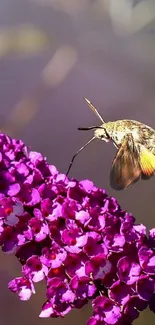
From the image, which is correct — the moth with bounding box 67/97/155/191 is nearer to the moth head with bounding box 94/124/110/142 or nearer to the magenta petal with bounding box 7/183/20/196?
the moth head with bounding box 94/124/110/142

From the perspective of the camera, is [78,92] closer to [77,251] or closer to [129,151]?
[129,151]

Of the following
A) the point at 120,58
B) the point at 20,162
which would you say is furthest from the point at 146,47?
the point at 20,162

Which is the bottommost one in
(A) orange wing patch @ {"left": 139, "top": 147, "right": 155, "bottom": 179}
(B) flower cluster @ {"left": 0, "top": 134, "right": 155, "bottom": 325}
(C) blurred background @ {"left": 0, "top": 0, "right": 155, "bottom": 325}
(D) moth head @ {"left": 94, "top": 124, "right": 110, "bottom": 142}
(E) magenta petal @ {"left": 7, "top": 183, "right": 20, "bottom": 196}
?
(B) flower cluster @ {"left": 0, "top": 134, "right": 155, "bottom": 325}

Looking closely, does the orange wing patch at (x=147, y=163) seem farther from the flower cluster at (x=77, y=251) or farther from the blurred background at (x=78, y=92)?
the blurred background at (x=78, y=92)

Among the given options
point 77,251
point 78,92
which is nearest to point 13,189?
point 77,251

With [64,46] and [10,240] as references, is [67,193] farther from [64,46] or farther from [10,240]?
[64,46]

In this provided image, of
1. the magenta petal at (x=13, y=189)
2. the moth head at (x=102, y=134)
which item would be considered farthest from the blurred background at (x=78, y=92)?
the magenta petal at (x=13, y=189)

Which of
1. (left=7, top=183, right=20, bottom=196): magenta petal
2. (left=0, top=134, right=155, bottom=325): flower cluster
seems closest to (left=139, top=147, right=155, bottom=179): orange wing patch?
(left=0, top=134, right=155, bottom=325): flower cluster
